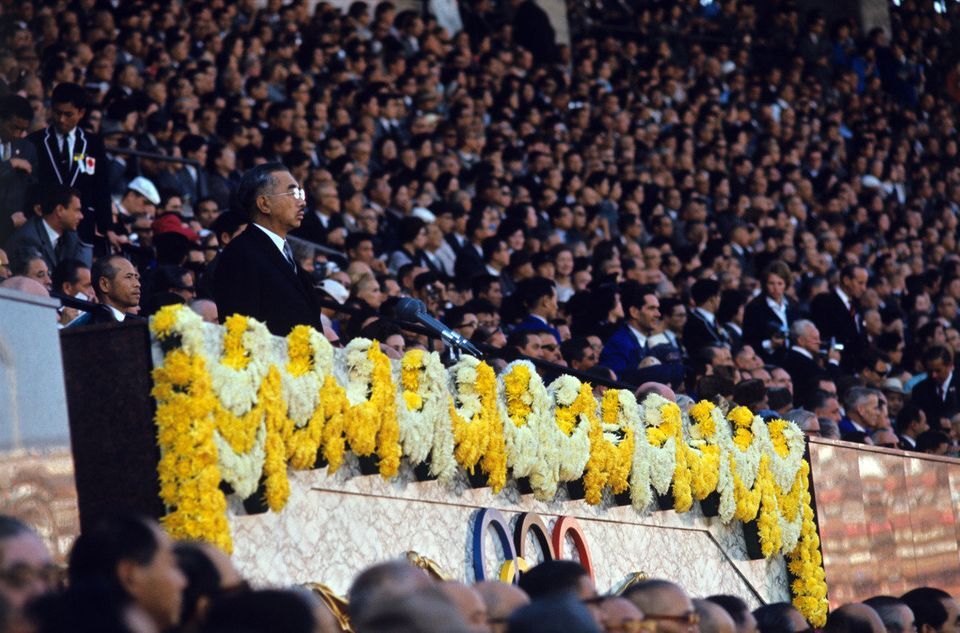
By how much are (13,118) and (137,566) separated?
6150mm

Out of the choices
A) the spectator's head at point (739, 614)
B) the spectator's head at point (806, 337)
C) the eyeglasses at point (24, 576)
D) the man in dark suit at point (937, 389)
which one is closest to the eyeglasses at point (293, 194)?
the spectator's head at point (739, 614)

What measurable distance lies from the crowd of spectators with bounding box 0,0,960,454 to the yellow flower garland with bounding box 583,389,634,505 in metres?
0.35

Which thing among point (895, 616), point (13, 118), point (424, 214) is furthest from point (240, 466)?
point (424, 214)

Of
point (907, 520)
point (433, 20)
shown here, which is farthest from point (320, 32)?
point (907, 520)

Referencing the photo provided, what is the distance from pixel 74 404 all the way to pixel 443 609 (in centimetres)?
229

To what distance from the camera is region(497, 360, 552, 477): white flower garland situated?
6.73m

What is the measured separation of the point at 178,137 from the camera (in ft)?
37.8

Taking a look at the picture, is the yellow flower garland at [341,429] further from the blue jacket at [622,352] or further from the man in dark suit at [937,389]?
the man in dark suit at [937,389]

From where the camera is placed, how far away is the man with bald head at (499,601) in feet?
14.2

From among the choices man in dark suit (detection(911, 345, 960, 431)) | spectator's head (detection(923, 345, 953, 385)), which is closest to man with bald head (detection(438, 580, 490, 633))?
man in dark suit (detection(911, 345, 960, 431))

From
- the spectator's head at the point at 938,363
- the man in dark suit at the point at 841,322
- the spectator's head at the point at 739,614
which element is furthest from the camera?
the man in dark suit at the point at 841,322

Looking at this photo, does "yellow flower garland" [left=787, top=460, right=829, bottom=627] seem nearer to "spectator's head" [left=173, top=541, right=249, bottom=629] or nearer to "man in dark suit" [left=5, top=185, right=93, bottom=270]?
"man in dark suit" [left=5, top=185, right=93, bottom=270]

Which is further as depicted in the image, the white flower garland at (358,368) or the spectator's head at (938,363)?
the spectator's head at (938,363)

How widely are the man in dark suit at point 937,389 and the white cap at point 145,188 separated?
641 cm
